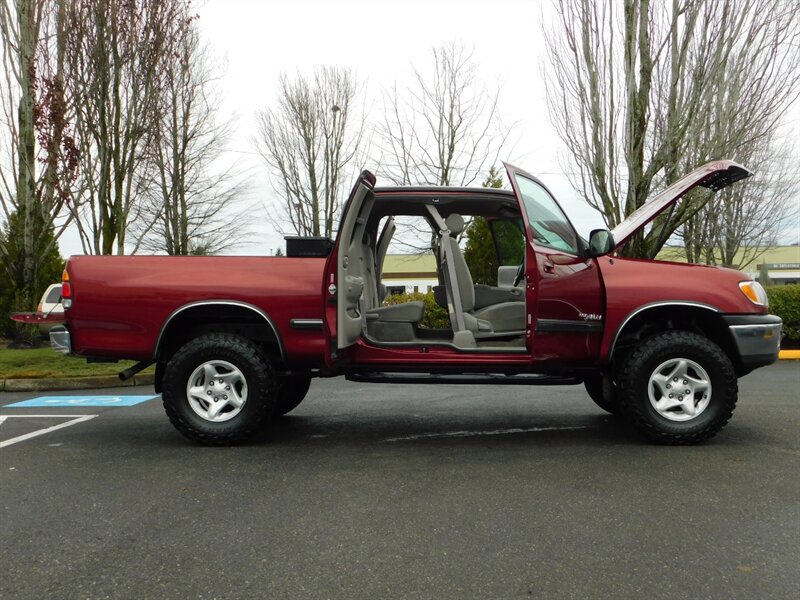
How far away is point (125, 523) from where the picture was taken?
10.9 ft

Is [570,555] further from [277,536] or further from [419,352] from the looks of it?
[419,352]

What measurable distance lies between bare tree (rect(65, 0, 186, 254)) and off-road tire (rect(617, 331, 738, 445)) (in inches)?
425

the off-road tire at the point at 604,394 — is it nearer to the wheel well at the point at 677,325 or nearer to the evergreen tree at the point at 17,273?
the wheel well at the point at 677,325

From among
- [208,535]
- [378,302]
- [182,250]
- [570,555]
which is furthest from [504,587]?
[182,250]

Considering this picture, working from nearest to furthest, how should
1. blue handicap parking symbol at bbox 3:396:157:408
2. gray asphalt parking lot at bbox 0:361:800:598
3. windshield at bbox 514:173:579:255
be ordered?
gray asphalt parking lot at bbox 0:361:800:598, windshield at bbox 514:173:579:255, blue handicap parking symbol at bbox 3:396:157:408

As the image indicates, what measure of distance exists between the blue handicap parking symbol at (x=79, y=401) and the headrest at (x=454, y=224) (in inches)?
165

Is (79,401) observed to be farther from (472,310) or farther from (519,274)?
(519,274)

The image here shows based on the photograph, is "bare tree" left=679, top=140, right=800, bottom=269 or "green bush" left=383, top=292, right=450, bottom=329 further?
"bare tree" left=679, top=140, right=800, bottom=269

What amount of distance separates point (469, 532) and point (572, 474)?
1233 millimetres

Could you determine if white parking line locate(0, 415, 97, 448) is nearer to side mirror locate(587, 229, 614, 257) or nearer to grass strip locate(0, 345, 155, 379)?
grass strip locate(0, 345, 155, 379)

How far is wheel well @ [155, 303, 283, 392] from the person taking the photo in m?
5.04

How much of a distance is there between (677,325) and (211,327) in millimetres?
3584

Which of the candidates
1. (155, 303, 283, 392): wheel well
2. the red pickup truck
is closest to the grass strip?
(155, 303, 283, 392): wheel well

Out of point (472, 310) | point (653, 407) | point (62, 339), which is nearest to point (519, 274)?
point (472, 310)
